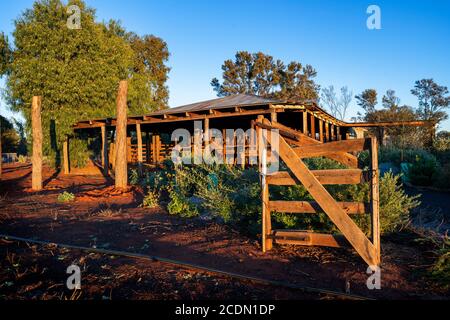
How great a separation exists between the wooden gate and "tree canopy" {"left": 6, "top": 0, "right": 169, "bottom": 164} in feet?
58.3

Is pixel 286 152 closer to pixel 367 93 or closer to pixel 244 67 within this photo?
pixel 244 67

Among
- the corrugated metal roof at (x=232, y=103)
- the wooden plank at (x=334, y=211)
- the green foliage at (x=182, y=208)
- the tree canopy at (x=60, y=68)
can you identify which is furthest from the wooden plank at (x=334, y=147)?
the tree canopy at (x=60, y=68)

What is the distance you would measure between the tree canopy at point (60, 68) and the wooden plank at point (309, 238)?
18.3 m

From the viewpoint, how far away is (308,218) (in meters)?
5.56

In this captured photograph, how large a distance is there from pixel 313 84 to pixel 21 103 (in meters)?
37.0

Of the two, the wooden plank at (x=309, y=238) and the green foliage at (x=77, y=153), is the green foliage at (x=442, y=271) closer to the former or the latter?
the wooden plank at (x=309, y=238)

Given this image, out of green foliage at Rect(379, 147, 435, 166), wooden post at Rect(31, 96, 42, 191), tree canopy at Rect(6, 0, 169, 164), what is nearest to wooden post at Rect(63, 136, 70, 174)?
tree canopy at Rect(6, 0, 169, 164)

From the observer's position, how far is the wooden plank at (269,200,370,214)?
4555mm

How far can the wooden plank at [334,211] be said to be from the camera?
170 inches

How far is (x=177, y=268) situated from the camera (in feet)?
14.8

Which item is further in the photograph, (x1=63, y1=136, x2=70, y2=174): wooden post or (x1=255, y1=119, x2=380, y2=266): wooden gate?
(x1=63, y1=136, x2=70, y2=174): wooden post

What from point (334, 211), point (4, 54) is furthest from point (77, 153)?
point (334, 211)

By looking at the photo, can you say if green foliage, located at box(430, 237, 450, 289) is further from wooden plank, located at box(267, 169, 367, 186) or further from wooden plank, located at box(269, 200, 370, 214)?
wooden plank, located at box(267, 169, 367, 186)

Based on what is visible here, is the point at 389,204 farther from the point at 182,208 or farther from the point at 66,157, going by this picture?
the point at 66,157
